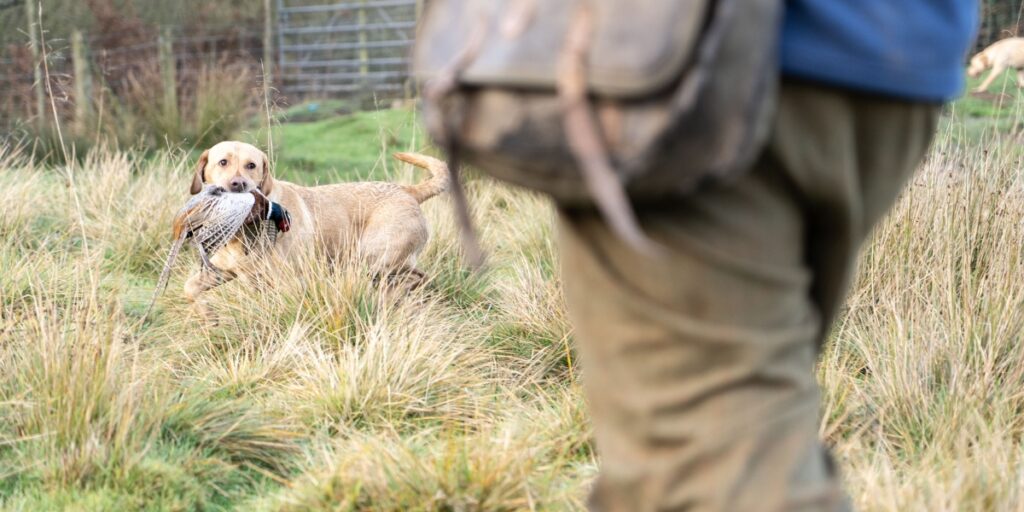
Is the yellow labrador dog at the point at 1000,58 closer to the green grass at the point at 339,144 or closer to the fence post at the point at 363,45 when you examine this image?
the green grass at the point at 339,144

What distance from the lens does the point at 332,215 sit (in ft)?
21.1

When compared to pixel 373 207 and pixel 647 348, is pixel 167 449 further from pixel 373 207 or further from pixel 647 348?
pixel 373 207

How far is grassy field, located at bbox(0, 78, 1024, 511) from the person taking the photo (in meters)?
2.86

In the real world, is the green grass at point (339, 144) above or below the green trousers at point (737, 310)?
below

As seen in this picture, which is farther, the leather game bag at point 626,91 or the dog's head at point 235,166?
the dog's head at point 235,166

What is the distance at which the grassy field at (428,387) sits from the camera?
2.86m

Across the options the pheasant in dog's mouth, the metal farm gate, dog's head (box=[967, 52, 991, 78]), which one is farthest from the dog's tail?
the metal farm gate

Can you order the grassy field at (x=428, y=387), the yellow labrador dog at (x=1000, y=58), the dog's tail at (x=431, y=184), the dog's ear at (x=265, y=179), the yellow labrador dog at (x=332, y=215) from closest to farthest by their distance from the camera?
1. the grassy field at (x=428, y=387)
2. the yellow labrador dog at (x=332, y=215)
3. the dog's ear at (x=265, y=179)
4. the dog's tail at (x=431, y=184)
5. the yellow labrador dog at (x=1000, y=58)

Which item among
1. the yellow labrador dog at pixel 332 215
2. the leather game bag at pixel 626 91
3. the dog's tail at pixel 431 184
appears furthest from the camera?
the dog's tail at pixel 431 184

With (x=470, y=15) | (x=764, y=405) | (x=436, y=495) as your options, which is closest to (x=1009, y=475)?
(x=436, y=495)

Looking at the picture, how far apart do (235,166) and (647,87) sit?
5.03 meters

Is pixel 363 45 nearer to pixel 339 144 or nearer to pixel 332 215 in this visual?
pixel 339 144

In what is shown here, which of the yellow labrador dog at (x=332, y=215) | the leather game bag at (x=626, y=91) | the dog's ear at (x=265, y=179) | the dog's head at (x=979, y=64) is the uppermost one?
the leather game bag at (x=626, y=91)

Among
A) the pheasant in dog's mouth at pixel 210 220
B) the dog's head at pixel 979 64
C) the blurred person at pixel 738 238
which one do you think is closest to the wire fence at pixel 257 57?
the dog's head at pixel 979 64
